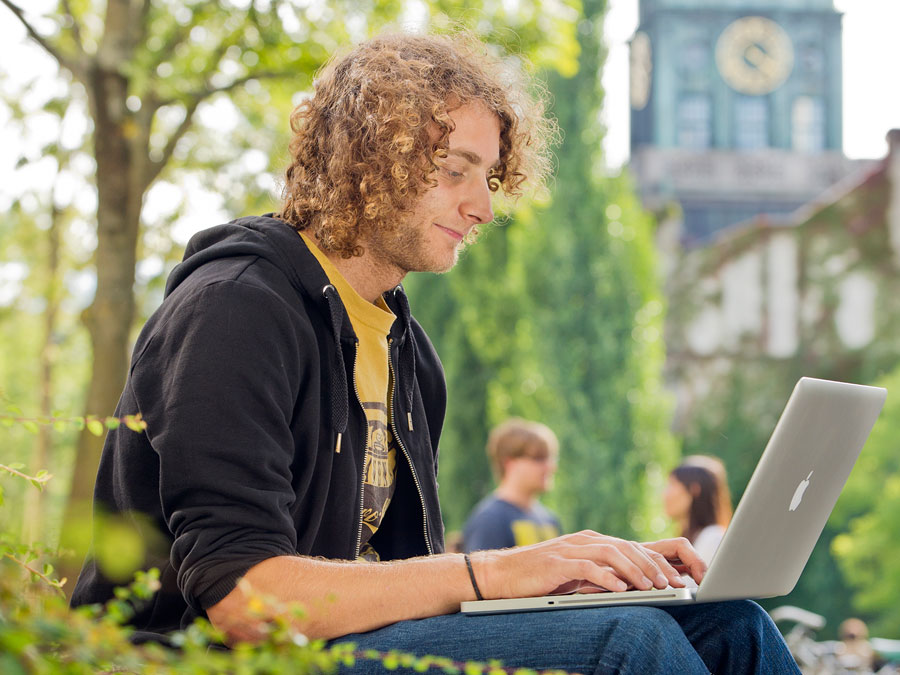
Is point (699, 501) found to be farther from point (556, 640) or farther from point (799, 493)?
point (556, 640)

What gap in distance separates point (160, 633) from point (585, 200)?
1668 cm

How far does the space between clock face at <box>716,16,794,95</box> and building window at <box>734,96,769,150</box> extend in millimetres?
510

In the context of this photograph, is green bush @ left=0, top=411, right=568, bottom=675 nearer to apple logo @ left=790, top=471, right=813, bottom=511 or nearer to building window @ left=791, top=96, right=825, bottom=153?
apple logo @ left=790, top=471, right=813, bottom=511

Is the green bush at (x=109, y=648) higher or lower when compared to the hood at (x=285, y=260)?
lower

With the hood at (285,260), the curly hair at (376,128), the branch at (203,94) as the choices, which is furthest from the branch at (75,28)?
the hood at (285,260)

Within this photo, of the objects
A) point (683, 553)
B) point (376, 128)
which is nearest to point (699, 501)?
point (376, 128)

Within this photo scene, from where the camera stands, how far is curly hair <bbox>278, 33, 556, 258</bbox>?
2449mm

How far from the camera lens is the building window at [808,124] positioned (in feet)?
196

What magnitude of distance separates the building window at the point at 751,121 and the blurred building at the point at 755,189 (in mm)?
71

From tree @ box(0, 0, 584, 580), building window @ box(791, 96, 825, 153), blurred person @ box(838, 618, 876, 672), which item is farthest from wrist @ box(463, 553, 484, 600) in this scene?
building window @ box(791, 96, 825, 153)

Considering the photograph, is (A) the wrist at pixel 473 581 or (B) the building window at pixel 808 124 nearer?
(A) the wrist at pixel 473 581

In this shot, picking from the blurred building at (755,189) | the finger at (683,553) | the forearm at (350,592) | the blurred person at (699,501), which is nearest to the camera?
the forearm at (350,592)

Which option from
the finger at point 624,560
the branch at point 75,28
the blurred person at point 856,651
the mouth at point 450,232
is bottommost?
the blurred person at point 856,651

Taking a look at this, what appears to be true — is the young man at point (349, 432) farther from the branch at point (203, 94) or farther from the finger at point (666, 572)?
the branch at point (203, 94)
